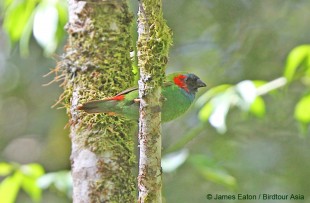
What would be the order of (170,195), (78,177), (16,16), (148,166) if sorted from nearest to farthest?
(148,166), (78,177), (16,16), (170,195)

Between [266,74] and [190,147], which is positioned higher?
[266,74]

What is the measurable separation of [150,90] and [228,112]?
13.1 ft

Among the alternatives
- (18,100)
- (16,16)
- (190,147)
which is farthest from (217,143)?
(16,16)

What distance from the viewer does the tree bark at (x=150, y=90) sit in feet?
9.19

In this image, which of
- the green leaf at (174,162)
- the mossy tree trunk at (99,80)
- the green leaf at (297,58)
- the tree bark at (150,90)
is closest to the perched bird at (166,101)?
the mossy tree trunk at (99,80)

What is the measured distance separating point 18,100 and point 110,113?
4.37m

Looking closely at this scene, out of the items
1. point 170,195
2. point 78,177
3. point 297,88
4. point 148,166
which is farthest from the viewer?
point 297,88

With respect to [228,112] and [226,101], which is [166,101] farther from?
[228,112]

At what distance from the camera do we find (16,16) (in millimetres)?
4152

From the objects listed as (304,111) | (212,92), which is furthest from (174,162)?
(304,111)

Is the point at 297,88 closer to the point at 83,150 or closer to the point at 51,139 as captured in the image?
the point at 51,139

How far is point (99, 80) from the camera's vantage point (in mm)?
3293

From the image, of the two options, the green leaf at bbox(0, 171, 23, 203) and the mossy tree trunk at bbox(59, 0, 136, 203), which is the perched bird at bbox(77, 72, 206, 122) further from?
the green leaf at bbox(0, 171, 23, 203)

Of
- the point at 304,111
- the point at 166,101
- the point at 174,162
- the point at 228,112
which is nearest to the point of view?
the point at 166,101
